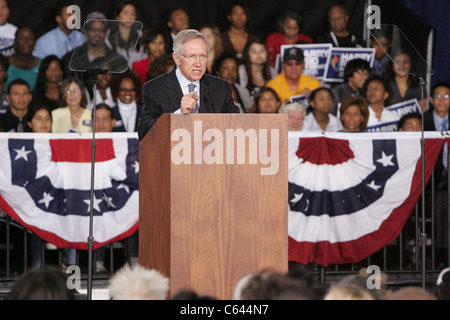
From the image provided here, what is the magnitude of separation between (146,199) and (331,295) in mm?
2054

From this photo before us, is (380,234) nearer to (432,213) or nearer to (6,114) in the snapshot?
(432,213)

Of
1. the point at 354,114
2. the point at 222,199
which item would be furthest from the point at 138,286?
the point at 354,114

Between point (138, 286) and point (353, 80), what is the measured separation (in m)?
7.37

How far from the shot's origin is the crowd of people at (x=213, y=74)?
8.94m

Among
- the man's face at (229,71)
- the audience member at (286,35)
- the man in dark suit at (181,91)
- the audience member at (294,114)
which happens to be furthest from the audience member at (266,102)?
the man in dark suit at (181,91)

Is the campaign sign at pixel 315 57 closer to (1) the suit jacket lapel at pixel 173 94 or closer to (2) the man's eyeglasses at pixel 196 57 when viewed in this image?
(1) the suit jacket lapel at pixel 173 94

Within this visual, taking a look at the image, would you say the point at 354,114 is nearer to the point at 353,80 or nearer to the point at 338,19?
the point at 353,80

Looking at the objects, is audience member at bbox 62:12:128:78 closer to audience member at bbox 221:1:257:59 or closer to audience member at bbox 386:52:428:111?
audience member at bbox 221:1:257:59

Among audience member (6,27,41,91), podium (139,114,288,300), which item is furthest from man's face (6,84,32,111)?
podium (139,114,288,300)

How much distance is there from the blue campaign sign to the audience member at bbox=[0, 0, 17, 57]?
3879 millimetres

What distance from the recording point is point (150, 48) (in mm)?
9664

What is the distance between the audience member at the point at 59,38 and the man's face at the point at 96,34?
146cm
